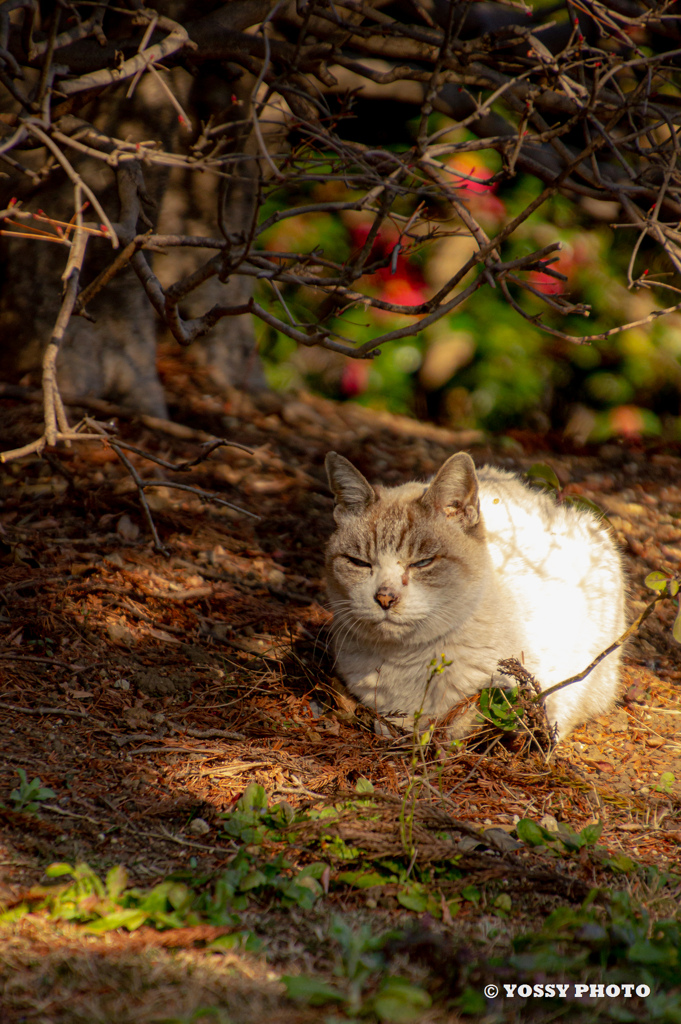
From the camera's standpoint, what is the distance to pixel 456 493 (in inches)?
122

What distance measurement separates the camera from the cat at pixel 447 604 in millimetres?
2953

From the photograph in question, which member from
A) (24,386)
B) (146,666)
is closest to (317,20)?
(24,386)

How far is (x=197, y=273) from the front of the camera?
2.94 m

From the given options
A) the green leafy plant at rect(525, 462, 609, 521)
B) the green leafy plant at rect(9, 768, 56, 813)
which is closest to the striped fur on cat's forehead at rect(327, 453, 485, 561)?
the green leafy plant at rect(525, 462, 609, 521)

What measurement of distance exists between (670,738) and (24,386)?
408 centimetres

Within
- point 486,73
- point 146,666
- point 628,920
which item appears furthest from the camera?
point 486,73

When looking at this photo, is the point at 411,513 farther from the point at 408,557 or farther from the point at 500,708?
the point at 500,708

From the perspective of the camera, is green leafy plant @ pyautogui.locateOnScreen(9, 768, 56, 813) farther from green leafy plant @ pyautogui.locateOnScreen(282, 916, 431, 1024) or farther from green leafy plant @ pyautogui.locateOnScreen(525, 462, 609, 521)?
green leafy plant @ pyautogui.locateOnScreen(525, 462, 609, 521)

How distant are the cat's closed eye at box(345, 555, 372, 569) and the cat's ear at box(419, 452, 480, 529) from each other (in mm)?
332

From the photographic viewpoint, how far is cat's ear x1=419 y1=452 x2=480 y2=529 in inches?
118

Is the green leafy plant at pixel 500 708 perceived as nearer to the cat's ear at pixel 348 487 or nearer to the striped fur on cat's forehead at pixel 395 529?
the striped fur on cat's forehead at pixel 395 529

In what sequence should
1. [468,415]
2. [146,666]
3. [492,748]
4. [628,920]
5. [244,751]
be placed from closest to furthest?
[628,920] → [244,751] → [492,748] → [146,666] → [468,415]

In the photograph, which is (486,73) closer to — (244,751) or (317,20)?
(317,20)

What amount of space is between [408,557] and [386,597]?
0.24m
